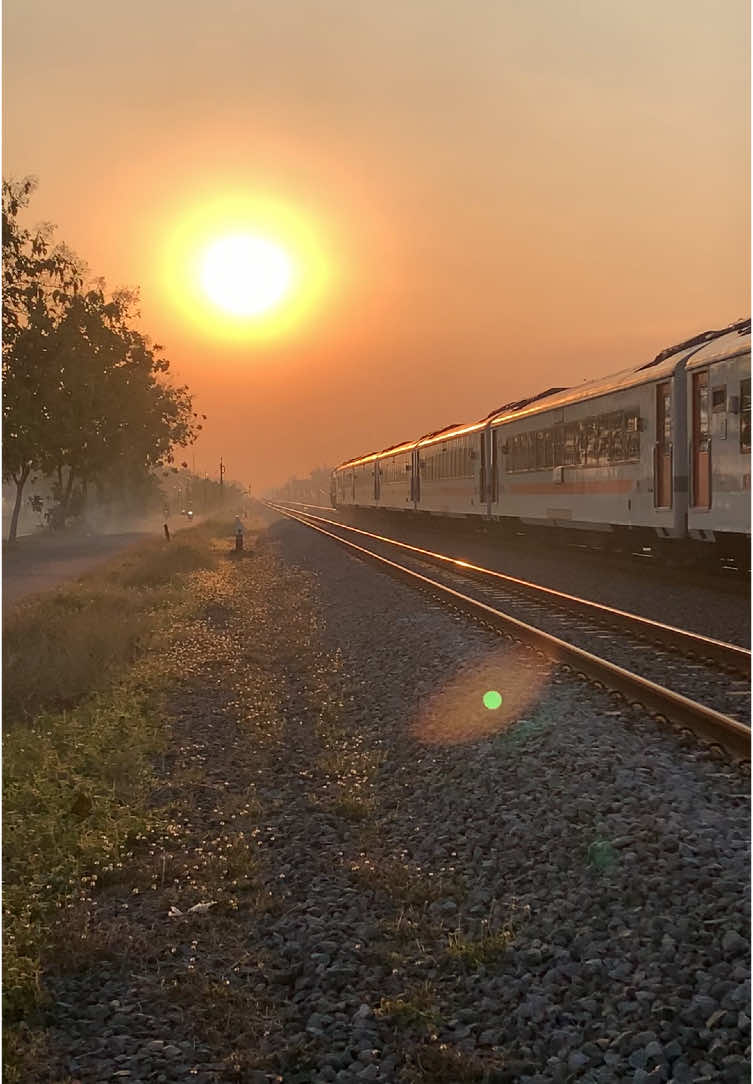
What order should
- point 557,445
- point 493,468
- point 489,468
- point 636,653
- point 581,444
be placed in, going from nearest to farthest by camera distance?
1. point 636,653
2. point 581,444
3. point 557,445
4. point 493,468
5. point 489,468

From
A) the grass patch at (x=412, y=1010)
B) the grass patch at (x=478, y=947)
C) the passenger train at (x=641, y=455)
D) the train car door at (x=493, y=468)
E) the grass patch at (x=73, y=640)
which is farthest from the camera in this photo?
the train car door at (x=493, y=468)

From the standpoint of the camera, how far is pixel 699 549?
1612 centimetres

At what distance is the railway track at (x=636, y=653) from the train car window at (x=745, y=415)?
9.43 ft

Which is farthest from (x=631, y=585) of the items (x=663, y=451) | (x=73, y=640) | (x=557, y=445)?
(x=73, y=640)

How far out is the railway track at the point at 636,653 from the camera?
6.52 m

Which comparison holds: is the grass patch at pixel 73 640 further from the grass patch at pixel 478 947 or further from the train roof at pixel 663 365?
the train roof at pixel 663 365

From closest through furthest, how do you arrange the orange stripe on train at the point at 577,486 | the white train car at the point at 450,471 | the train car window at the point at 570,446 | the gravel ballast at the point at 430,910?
the gravel ballast at the point at 430,910 < the orange stripe on train at the point at 577,486 < the train car window at the point at 570,446 < the white train car at the point at 450,471

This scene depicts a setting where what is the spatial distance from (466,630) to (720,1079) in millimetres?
8491

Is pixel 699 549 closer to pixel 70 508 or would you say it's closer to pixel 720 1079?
pixel 720 1079

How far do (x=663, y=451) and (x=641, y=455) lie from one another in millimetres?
656

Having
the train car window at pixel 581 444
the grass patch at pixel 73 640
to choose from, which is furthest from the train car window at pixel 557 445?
the grass patch at pixel 73 640

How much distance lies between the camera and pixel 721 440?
1233 centimetres

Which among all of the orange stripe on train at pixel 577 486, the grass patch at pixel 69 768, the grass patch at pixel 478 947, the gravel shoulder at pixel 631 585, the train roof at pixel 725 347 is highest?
the train roof at pixel 725 347

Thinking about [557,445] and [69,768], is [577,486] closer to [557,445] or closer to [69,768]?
[557,445]
